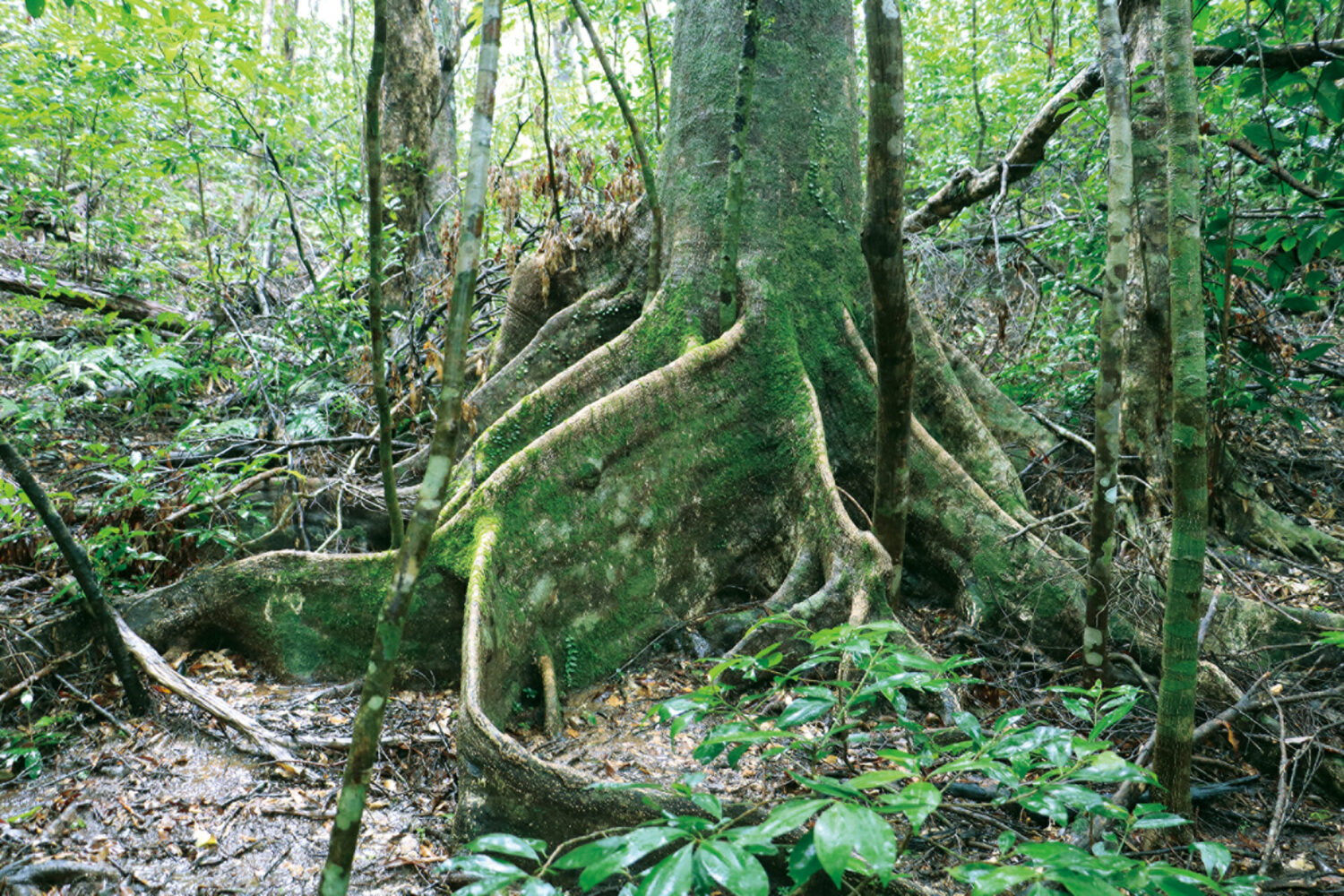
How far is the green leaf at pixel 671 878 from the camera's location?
37.6 inches

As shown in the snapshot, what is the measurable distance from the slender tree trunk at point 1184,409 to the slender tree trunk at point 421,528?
1998 mm

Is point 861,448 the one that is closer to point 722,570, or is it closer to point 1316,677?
point 722,570

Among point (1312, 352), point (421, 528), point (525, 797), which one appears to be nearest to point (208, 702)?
point (525, 797)

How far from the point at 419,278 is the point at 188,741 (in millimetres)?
5127

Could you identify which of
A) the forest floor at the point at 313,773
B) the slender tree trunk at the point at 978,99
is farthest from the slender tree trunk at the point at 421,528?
the slender tree trunk at the point at 978,99

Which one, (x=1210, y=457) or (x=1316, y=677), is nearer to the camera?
(x=1316, y=677)

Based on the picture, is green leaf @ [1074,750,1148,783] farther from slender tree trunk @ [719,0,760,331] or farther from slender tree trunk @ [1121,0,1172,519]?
slender tree trunk @ [719,0,760,331]

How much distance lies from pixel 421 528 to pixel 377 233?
0.97m

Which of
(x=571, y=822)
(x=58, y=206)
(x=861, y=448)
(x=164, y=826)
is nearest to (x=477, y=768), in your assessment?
(x=571, y=822)

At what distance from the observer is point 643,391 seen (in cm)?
438

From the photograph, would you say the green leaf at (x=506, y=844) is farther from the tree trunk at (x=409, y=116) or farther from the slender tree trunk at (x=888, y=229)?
the tree trunk at (x=409, y=116)

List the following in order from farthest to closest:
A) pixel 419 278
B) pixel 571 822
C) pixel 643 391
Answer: pixel 419 278 → pixel 643 391 → pixel 571 822

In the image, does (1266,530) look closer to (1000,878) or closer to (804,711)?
(804,711)

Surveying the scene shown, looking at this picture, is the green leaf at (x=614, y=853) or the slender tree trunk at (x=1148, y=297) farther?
the slender tree trunk at (x=1148, y=297)
